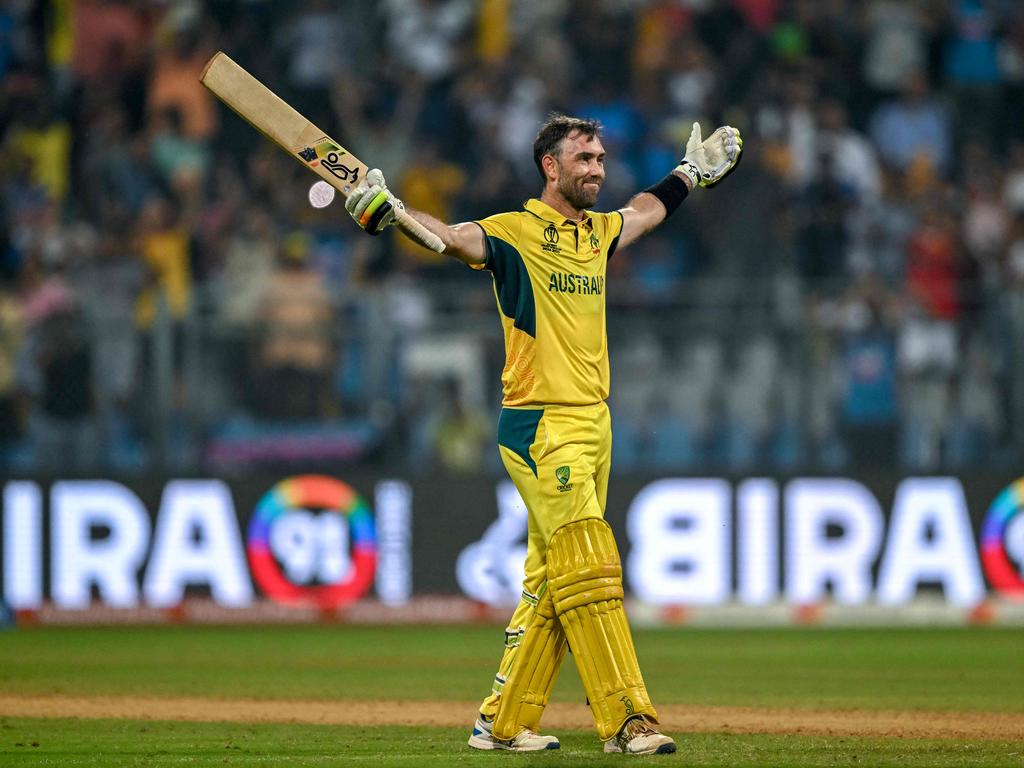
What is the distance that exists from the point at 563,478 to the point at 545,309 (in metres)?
0.75

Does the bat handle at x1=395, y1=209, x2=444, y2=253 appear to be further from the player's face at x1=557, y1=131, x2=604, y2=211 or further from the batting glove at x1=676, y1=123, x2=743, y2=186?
the batting glove at x1=676, y1=123, x2=743, y2=186

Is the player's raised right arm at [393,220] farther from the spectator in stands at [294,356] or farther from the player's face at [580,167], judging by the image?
the spectator in stands at [294,356]

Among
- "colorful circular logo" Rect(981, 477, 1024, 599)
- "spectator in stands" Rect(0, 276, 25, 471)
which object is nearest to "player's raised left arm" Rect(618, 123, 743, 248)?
"colorful circular logo" Rect(981, 477, 1024, 599)

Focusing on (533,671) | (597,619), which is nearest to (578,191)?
(597,619)

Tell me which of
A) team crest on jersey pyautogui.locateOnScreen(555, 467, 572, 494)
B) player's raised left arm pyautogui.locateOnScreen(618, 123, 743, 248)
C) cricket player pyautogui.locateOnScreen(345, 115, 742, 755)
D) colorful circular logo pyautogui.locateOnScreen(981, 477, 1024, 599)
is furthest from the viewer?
colorful circular logo pyautogui.locateOnScreen(981, 477, 1024, 599)

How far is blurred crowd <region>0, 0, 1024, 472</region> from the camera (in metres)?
14.5

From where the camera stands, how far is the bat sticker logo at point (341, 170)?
7.39 metres

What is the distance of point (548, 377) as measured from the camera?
7352mm

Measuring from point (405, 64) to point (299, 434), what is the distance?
5.37 meters

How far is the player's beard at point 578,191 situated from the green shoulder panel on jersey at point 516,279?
357mm

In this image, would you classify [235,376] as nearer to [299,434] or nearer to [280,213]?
[299,434]

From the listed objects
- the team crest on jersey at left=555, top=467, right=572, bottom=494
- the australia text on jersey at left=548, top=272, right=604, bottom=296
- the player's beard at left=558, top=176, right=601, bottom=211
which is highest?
the player's beard at left=558, top=176, right=601, bottom=211

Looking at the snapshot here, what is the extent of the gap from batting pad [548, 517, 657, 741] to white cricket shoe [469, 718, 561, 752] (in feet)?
1.43

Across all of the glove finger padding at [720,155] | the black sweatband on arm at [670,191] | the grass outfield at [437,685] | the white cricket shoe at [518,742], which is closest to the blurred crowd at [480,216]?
the grass outfield at [437,685]
